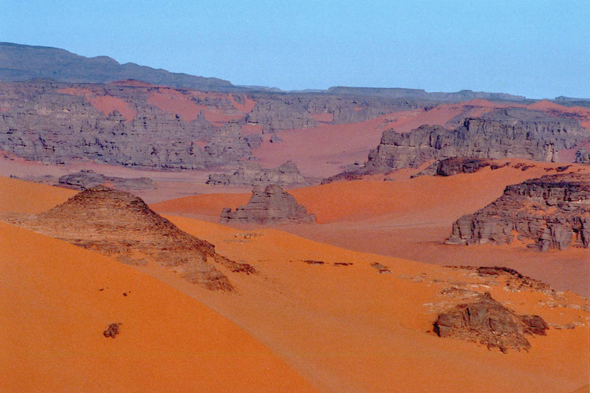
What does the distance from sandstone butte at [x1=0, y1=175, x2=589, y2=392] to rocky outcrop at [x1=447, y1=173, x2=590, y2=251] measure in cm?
970

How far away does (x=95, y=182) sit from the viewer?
232 ft

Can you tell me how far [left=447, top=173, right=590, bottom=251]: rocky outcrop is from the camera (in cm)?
3131

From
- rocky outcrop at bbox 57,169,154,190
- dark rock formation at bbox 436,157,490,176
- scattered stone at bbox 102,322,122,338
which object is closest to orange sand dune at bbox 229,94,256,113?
rocky outcrop at bbox 57,169,154,190

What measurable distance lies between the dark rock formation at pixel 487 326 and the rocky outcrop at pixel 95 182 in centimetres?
5346

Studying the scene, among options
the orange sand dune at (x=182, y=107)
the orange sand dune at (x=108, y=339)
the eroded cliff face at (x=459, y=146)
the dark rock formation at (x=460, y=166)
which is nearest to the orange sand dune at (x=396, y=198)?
the dark rock formation at (x=460, y=166)

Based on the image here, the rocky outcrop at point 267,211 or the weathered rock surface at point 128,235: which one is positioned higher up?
the weathered rock surface at point 128,235

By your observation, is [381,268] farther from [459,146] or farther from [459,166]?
[459,146]

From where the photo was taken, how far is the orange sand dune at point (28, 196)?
31938mm

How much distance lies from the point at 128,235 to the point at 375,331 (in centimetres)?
659

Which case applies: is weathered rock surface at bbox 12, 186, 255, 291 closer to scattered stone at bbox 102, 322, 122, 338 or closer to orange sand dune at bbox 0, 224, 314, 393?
orange sand dune at bbox 0, 224, 314, 393

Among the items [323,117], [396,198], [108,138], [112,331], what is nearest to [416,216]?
[396,198]

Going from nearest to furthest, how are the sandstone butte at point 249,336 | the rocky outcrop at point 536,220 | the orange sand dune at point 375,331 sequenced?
the sandstone butte at point 249,336 → the orange sand dune at point 375,331 → the rocky outcrop at point 536,220

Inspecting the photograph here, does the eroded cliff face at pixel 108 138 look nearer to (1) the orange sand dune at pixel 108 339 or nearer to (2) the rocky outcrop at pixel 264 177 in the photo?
(2) the rocky outcrop at pixel 264 177

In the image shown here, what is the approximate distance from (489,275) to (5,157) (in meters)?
84.4
